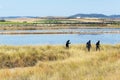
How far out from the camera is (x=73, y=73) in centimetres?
1444

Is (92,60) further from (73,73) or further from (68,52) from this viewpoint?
(68,52)

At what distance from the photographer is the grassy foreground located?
14000 millimetres

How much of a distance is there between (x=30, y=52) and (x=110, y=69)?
9.90m

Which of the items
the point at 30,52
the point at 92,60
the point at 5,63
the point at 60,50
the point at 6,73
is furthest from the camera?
the point at 60,50

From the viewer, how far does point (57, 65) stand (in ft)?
58.8

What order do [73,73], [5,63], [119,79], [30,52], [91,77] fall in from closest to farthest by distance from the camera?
[119,79] < [91,77] < [73,73] < [5,63] < [30,52]

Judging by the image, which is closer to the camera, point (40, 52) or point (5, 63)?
point (5, 63)

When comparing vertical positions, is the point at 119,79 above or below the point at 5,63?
above

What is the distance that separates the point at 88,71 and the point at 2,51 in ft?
31.6

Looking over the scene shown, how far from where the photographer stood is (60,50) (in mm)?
25797

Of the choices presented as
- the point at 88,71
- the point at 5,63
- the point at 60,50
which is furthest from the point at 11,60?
the point at 88,71

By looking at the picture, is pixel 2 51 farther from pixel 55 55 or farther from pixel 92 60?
pixel 92 60

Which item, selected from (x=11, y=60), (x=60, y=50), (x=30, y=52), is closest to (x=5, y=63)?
(x=11, y=60)

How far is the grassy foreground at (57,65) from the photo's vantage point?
45.9 ft
